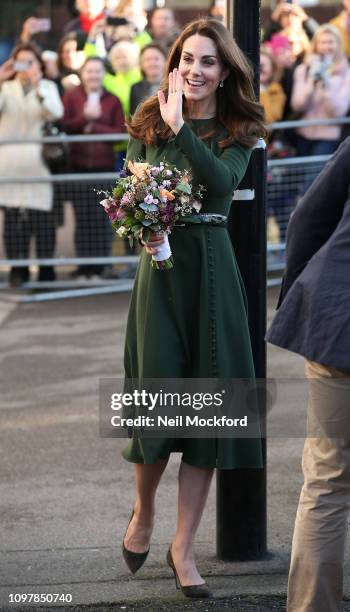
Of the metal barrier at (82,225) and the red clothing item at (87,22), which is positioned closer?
the metal barrier at (82,225)

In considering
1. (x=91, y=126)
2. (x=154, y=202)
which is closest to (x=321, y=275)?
(x=154, y=202)

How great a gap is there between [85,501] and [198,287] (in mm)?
1566

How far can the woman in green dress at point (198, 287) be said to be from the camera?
452 cm

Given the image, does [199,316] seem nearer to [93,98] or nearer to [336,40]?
[93,98]

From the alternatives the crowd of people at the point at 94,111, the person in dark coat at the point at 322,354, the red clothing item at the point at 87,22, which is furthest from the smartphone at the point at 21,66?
the person in dark coat at the point at 322,354

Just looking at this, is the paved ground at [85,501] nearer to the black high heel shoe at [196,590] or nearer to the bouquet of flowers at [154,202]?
the black high heel shoe at [196,590]

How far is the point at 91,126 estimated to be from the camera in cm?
1130

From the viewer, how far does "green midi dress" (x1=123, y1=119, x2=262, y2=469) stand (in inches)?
178

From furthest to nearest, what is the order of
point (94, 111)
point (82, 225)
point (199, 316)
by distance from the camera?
point (94, 111)
point (82, 225)
point (199, 316)

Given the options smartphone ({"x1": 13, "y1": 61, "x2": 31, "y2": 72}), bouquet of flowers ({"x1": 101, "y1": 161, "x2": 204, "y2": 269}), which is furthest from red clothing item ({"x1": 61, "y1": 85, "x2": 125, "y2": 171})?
bouquet of flowers ({"x1": 101, "y1": 161, "x2": 204, "y2": 269})

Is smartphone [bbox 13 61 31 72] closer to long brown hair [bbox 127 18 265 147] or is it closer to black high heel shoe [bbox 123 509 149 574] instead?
long brown hair [bbox 127 18 265 147]

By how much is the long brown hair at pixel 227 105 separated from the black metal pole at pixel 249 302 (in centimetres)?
10

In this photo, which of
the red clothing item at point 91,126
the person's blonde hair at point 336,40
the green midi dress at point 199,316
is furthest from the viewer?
the person's blonde hair at point 336,40

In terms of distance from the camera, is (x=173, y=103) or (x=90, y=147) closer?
(x=173, y=103)
